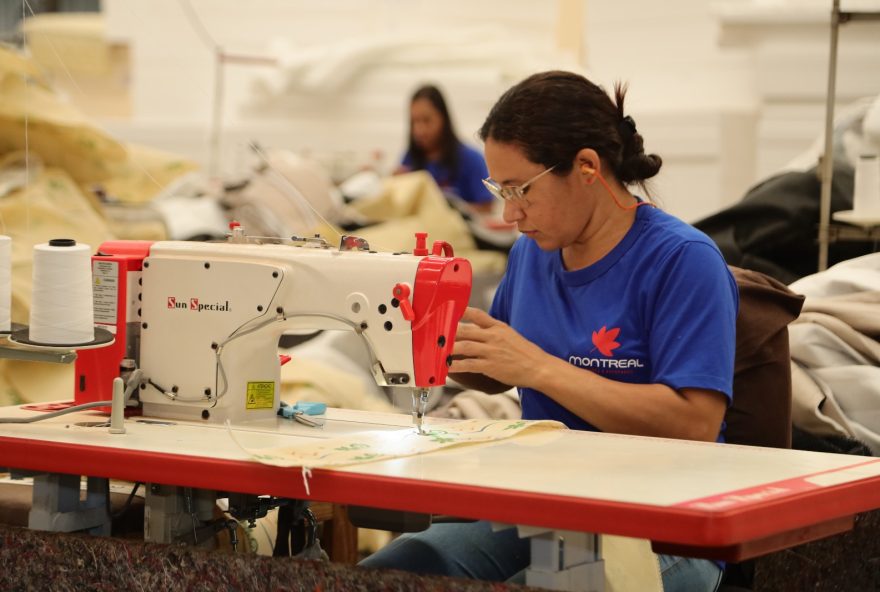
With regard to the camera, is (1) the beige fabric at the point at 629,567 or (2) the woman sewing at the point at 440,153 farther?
(2) the woman sewing at the point at 440,153

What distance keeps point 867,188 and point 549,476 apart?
1.94 metres

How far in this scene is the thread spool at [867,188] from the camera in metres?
3.22

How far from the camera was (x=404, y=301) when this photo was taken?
1871mm

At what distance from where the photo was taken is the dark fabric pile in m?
3.32

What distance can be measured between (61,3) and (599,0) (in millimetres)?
4515

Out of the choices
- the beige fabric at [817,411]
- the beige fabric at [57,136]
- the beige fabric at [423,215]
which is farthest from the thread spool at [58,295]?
the beige fabric at [423,215]

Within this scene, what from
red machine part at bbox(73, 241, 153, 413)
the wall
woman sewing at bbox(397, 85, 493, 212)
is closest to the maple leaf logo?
red machine part at bbox(73, 241, 153, 413)

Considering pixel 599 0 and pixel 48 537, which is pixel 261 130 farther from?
pixel 48 537

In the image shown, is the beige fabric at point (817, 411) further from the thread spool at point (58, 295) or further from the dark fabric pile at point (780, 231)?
the thread spool at point (58, 295)

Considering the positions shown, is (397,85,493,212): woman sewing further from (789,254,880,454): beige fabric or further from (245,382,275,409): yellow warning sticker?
(245,382,275,409): yellow warning sticker

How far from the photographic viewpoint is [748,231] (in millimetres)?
3340

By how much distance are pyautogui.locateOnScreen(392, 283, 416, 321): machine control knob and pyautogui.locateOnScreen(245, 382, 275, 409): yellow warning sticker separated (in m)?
0.30

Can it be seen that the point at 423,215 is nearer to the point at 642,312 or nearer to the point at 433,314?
the point at 642,312

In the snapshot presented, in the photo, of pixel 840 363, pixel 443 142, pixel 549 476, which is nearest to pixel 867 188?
pixel 840 363
